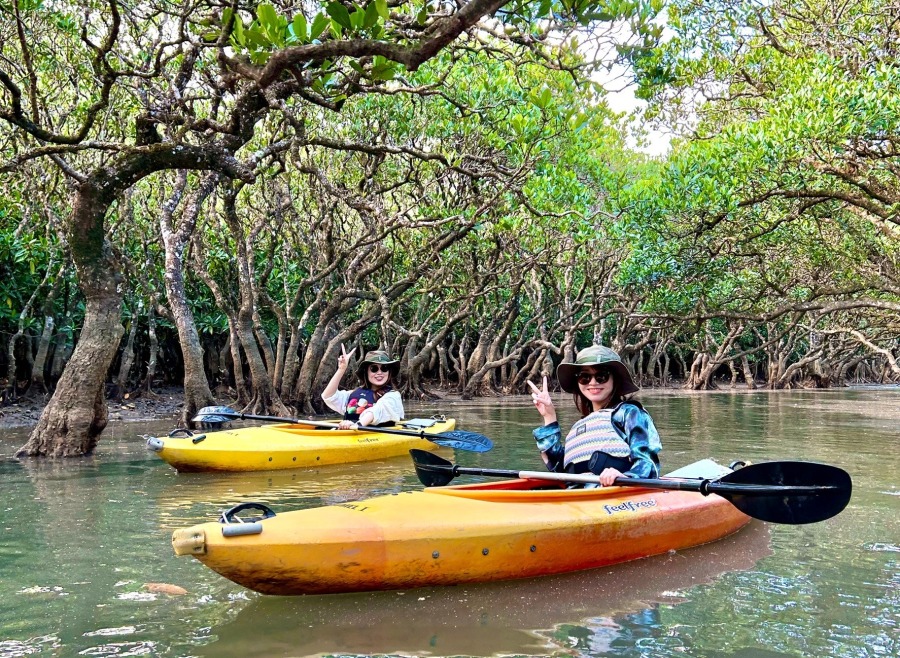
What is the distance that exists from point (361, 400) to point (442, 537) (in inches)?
213

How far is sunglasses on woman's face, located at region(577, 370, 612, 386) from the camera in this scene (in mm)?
5199

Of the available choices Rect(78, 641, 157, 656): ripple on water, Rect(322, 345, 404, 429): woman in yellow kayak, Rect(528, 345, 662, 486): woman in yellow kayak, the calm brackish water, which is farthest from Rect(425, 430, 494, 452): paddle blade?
Rect(78, 641, 157, 656): ripple on water

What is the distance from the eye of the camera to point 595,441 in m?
5.13

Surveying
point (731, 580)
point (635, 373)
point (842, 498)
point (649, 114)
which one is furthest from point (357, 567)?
point (635, 373)

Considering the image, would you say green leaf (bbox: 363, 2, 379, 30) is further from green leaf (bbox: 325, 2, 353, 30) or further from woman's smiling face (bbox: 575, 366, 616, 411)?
woman's smiling face (bbox: 575, 366, 616, 411)

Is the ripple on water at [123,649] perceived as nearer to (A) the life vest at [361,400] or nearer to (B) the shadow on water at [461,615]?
(B) the shadow on water at [461,615]

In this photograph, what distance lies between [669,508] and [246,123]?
16.5 feet

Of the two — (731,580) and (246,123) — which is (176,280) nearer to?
(246,123)

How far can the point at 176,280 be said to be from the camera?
34.4 feet

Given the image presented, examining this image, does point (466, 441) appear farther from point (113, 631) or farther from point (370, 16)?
point (113, 631)

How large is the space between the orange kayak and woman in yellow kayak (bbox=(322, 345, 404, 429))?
397 cm

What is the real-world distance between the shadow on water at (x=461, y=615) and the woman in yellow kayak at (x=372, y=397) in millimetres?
4696

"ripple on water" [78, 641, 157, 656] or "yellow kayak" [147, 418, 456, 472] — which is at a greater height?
"yellow kayak" [147, 418, 456, 472]

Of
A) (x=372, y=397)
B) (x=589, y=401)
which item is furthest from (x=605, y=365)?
(x=372, y=397)
